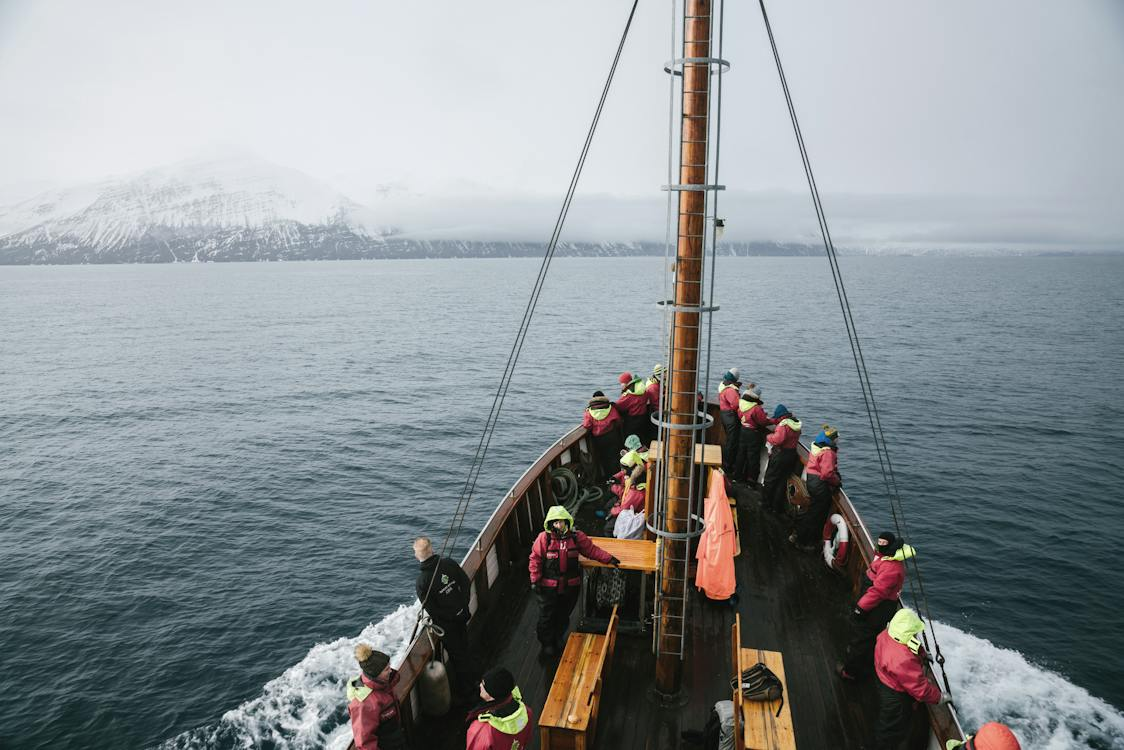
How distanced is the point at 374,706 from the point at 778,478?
852cm

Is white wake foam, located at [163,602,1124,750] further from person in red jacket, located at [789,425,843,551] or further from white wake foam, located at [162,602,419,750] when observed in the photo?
person in red jacket, located at [789,425,843,551]

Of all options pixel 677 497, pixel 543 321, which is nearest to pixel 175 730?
pixel 677 497

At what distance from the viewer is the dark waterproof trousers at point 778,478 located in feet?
38.4

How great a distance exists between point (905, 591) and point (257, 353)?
54646mm

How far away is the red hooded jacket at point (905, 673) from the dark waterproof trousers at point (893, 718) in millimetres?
93

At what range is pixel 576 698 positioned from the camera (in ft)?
21.7

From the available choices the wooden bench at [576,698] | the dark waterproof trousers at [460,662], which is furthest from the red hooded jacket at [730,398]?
the dark waterproof trousers at [460,662]

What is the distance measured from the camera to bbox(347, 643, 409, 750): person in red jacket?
19.2 ft

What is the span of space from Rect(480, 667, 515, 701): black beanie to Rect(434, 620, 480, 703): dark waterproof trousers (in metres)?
2.18

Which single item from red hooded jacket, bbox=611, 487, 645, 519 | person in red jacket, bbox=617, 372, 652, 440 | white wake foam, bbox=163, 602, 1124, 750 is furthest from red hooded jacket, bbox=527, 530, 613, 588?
white wake foam, bbox=163, 602, 1124, 750

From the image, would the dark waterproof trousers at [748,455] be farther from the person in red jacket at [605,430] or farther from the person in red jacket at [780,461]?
the person in red jacket at [605,430]

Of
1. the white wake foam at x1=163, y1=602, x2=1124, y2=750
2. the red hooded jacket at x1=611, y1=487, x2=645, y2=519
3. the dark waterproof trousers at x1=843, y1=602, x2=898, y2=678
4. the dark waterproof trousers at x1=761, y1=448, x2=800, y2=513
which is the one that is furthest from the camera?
the white wake foam at x1=163, y1=602, x2=1124, y2=750

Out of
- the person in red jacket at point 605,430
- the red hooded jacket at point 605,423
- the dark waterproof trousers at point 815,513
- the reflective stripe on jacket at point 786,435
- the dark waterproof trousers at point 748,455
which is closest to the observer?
the dark waterproof trousers at point 815,513

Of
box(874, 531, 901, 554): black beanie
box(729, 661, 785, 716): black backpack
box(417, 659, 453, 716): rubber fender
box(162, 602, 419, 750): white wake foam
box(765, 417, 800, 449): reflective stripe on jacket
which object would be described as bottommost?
box(162, 602, 419, 750): white wake foam
